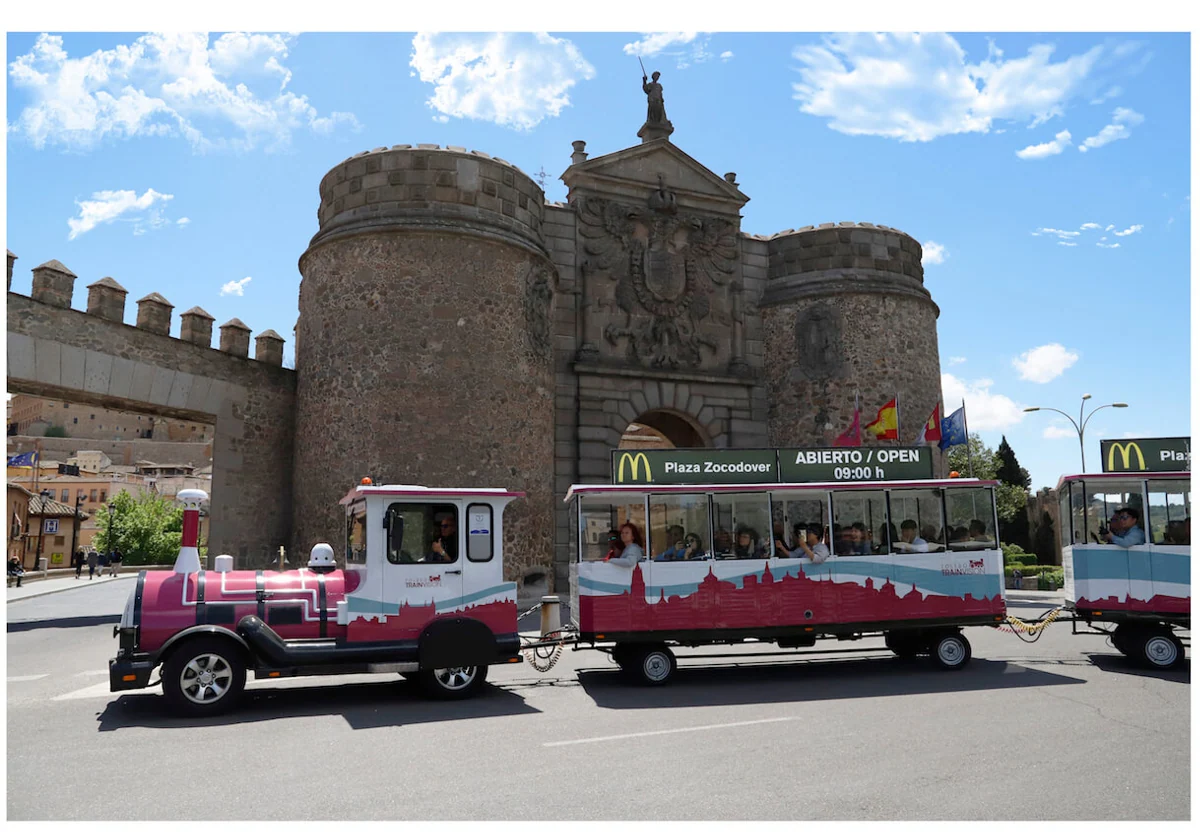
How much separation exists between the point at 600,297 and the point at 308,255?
7820mm

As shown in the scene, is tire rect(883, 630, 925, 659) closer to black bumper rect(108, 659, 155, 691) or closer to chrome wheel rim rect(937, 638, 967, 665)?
chrome wheel rim rect(937, 638, 967, 665)

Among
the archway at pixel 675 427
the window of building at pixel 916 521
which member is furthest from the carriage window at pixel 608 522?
the archway at pixel 675 427

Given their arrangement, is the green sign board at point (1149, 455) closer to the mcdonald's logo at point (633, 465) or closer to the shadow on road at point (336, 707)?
the mcdonald's logo at point (633, 465)

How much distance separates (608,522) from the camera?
12.1 metres

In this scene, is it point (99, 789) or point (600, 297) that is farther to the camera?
point (600, 297)

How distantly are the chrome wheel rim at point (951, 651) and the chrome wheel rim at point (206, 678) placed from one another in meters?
9.35

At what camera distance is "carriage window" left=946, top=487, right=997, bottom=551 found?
12.7m

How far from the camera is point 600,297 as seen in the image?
974 inches

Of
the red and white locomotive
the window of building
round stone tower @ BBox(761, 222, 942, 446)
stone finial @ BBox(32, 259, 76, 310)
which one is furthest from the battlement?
the window of building

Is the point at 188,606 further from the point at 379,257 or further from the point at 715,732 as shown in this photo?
the point at 379,257

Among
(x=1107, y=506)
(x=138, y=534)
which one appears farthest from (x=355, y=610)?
(x=138, y=534)

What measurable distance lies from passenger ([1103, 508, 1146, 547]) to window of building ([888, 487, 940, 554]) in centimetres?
239

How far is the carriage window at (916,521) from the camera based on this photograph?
12539mm

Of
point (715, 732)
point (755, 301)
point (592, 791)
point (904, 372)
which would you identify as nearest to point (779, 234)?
point (755, 301)
